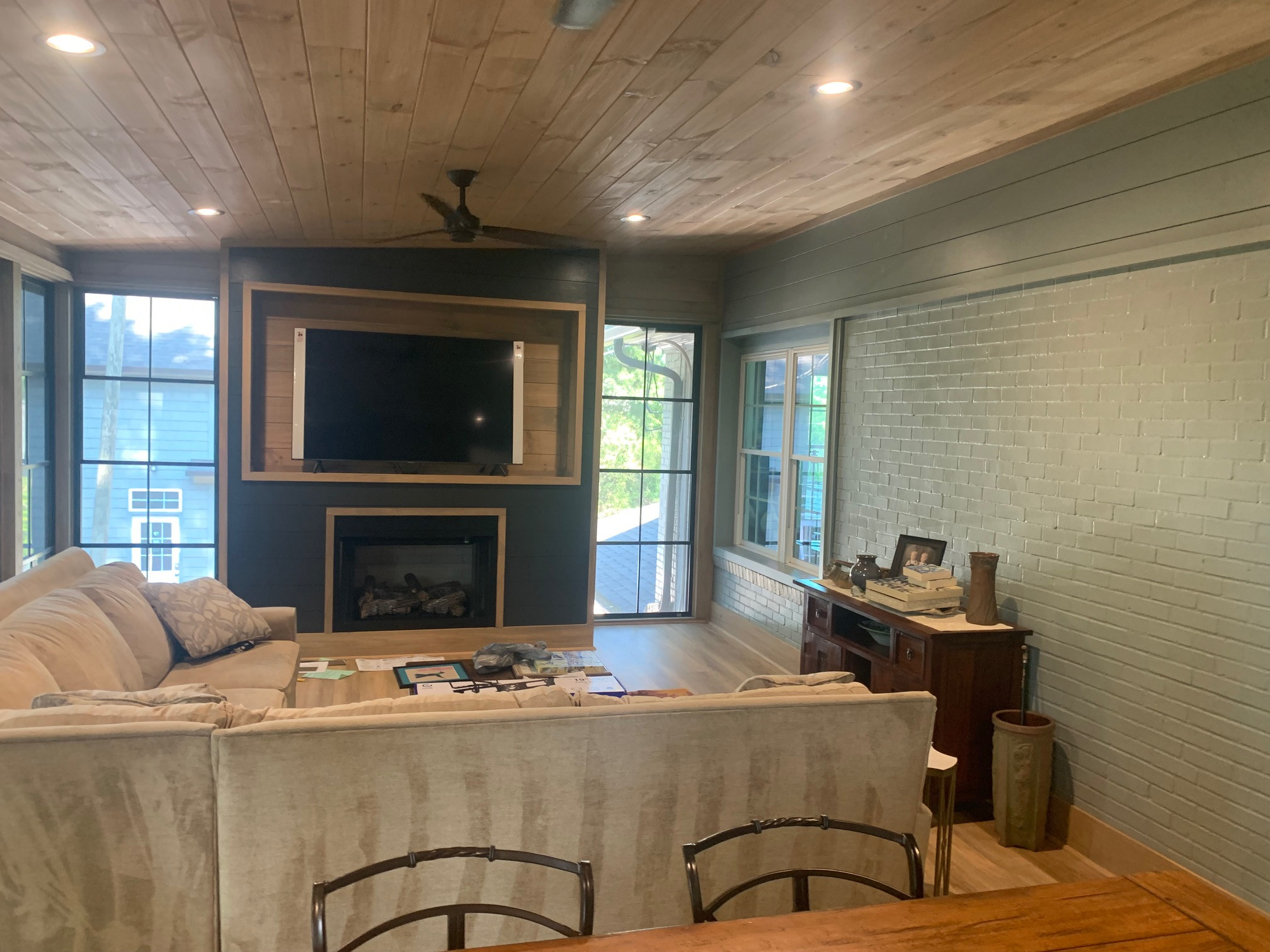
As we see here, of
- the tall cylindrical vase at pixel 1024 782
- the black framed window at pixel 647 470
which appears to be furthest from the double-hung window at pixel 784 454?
the tall cylindrical vase at pixel 1024 782

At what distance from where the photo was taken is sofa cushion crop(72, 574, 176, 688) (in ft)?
11.7

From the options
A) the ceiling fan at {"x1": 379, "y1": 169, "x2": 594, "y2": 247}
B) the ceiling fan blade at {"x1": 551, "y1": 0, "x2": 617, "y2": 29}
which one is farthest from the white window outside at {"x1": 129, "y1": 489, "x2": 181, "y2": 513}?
the ceiling fan blade at {"x1": 551, "y1": 0, "x2": 617, "y2": 29}

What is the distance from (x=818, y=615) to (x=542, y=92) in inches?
111

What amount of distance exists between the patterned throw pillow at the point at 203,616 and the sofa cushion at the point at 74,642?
0.41 meters

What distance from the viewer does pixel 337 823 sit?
6.94 ft

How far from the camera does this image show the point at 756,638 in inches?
243

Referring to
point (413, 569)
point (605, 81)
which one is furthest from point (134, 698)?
point (413, 569)

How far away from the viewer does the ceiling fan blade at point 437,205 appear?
13.4 feet

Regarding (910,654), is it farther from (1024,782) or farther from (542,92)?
(542,92)

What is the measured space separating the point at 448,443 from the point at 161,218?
6.59 ft

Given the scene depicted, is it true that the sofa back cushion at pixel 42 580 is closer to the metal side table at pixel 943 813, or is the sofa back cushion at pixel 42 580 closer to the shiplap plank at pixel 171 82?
the shiplap plank at pixel 171 82

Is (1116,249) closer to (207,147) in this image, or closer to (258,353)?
(207,147)

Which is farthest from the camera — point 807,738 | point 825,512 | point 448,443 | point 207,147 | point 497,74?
point 448,443

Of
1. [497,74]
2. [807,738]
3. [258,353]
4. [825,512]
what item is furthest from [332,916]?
[258,353]
